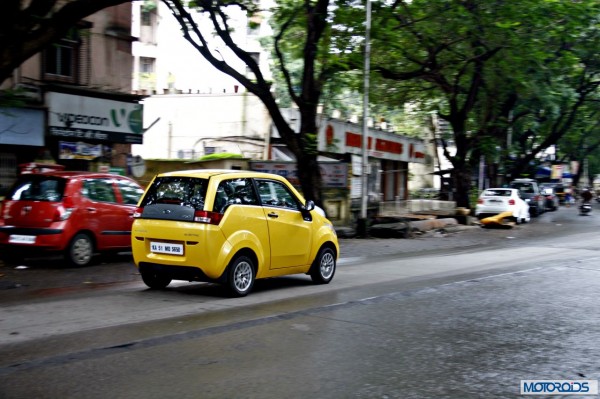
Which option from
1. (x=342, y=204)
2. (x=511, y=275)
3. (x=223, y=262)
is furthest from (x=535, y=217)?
(x=223, y=262)

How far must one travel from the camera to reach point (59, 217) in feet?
36.2

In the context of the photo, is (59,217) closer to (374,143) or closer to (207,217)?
(207,217)

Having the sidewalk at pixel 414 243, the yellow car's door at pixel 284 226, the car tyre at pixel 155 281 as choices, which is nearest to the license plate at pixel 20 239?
the car tyre at pixel 155 281

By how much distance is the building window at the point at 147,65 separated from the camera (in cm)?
4100

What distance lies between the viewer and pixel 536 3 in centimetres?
2027

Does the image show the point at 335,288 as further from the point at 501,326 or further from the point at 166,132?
the point at 166,132

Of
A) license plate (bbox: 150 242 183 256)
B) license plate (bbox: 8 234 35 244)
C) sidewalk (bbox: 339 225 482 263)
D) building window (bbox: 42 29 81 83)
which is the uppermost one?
building window (bbox: 42 29 81 83)

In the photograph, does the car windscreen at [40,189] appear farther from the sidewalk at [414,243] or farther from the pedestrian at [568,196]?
the pedestrian at [568,196]

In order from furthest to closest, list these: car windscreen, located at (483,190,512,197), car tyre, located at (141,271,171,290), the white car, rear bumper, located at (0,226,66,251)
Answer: car windscreen, located at (483,190,512,197) < the white car < rear bumper, located at (0,226,66,251) < car tyre, located at (141,271,171,290)

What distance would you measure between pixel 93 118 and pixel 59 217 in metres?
7.05

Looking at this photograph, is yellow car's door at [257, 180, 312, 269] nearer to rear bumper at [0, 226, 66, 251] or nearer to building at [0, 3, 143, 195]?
rear bumper at [0, 226, 66, 251]

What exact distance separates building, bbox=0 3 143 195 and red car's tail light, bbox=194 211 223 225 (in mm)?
8816

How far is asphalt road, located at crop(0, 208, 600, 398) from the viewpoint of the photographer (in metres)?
4.95

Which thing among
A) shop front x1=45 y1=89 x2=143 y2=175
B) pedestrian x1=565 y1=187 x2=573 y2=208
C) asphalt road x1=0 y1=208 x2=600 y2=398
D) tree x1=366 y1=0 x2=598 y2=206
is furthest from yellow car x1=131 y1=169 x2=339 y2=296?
pedestrian x1=565 y1=187 x2=573 y2=208
